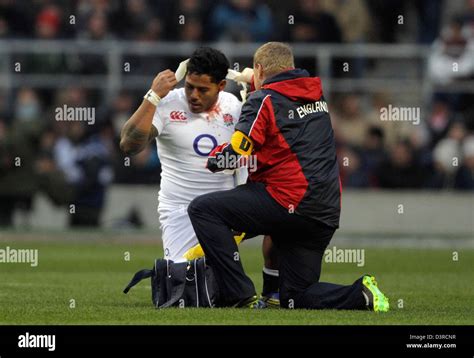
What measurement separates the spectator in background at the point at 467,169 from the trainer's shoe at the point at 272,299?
42.5 feet

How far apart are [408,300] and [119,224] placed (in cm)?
1240

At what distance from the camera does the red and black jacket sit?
37.3 ft

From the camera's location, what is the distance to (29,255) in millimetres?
19625

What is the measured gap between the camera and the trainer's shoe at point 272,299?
12.0 meters

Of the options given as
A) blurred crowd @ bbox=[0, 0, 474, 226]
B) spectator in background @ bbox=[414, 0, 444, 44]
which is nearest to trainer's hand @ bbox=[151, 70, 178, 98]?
blurred crowd @ bbox=[0, 0, 474, 226]

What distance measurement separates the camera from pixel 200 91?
1223 cm

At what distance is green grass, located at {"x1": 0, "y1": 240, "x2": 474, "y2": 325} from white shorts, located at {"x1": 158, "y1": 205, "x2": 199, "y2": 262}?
20.8 inches

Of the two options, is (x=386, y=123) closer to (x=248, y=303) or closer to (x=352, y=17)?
(x=352, y=17)

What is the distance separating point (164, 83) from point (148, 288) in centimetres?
350

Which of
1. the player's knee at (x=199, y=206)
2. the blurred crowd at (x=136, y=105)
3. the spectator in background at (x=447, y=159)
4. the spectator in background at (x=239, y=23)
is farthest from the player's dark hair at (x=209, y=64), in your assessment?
the spectator in background at (x=239, y=23)

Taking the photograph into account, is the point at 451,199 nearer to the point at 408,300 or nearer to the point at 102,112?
the point at 102,112

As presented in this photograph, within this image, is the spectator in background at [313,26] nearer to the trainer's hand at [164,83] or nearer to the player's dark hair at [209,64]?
the player's dark hair at [209,64]

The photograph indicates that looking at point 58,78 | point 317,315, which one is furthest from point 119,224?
point 317,315

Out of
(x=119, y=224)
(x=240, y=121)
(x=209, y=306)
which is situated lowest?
(x=119, y=224)
